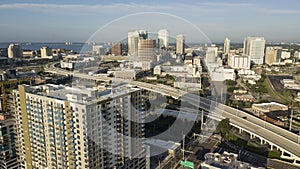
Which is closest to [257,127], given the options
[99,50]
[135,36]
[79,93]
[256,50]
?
[135,36]

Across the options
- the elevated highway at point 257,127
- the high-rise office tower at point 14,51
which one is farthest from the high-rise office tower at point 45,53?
the elevated highway at point 257,127

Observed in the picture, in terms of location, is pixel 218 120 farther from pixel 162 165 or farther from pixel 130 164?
pixel 130 164

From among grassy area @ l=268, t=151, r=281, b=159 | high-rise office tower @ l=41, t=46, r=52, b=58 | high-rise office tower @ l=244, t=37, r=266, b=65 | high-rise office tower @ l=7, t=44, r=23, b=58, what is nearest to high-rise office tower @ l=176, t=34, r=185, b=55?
grassy area @ l=268, t=151, r=281, b=159

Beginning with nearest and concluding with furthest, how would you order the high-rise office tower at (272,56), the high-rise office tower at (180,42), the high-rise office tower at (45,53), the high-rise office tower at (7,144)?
the high-rise office tower at (7,144) < the high-rise office tower at (180,42) < the high-rise office tower at (272,56) < the high-rise office tower at (45,53)

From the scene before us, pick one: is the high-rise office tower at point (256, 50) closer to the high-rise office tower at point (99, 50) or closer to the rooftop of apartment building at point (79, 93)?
the high-rise office tower at point (99, 50)

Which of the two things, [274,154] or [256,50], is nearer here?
[274,154]

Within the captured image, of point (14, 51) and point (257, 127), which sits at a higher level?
point (14, 51)

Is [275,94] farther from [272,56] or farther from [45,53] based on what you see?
[45,53]
